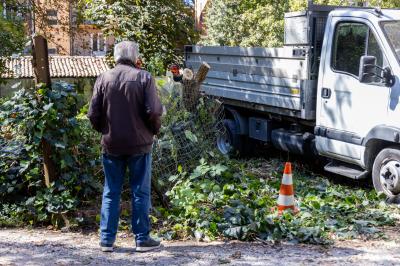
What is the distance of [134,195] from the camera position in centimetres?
515

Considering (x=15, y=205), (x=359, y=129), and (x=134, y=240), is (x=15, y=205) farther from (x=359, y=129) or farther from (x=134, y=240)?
(x=359, y=129)

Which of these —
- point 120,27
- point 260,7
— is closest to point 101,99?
point 120,27

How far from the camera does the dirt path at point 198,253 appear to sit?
483 cm

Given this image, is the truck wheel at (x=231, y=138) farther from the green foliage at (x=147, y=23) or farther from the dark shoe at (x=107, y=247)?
the dark shoe at (x=107, y=247)

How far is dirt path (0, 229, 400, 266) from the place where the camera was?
4832 millimetres

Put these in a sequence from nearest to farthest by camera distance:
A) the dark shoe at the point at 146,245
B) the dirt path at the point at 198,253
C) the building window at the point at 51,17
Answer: the dirt path at the point at 198,253 → the dark shoe at the point at 146,245 → the building window at the point at 51,17

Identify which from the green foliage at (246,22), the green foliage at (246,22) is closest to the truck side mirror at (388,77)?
the green foliage at (246,22)

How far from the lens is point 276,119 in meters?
9.87

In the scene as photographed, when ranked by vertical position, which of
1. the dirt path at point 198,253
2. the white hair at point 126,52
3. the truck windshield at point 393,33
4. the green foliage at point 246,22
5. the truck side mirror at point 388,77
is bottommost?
the dirt path at point 198,253

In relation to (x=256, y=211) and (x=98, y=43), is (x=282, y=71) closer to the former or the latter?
(x=256, y=211)

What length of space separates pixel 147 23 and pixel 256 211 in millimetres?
10007

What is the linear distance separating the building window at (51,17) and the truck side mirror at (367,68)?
6.94m

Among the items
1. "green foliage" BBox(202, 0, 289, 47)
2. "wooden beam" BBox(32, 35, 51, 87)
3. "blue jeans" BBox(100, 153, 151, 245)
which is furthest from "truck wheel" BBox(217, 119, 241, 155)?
"green foliage" BBox(202, 0, 289, 47)

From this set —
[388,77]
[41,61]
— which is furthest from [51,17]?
[388,77]
